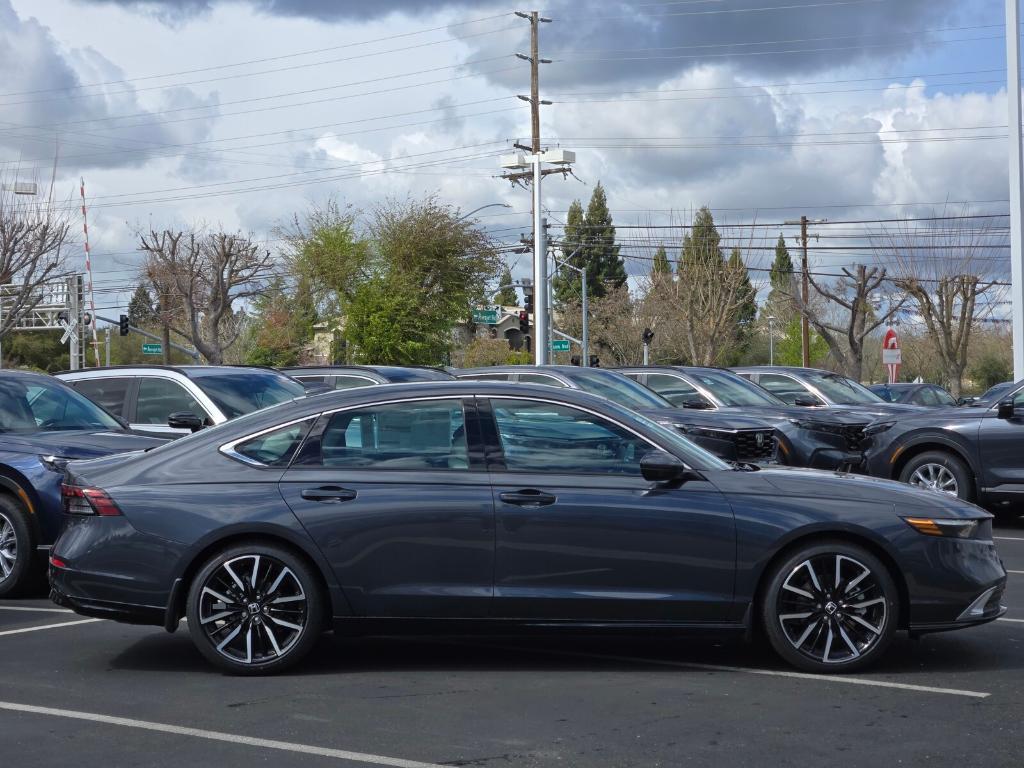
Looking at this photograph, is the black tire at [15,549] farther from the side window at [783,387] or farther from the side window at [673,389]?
the side window at [783,387]

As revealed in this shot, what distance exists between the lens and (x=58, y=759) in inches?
209

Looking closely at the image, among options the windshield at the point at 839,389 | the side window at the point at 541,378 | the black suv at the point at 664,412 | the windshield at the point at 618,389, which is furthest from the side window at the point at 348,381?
the windshield at the point at 839,389

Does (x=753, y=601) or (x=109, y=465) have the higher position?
(x=109, y=465)

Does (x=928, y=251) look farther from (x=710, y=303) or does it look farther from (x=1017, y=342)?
(x=1017, y=342)

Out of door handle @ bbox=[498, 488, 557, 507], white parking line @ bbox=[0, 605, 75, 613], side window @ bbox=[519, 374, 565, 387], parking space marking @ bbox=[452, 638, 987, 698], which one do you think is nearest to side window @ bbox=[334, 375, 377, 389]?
side window @ bbox=[519, 374, 565, 387]

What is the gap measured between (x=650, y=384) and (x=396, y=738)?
499 inches

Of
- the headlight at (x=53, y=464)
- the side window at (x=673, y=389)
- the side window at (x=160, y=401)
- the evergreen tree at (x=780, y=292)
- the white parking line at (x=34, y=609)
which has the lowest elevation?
the white parking line at (x=34, y=609)

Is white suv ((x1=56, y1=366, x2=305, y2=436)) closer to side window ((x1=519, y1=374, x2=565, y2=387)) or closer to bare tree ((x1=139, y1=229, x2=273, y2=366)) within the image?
side window ((x1=519, y1=374, x2=565, y2=387))

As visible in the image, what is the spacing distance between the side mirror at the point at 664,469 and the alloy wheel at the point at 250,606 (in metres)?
1.83

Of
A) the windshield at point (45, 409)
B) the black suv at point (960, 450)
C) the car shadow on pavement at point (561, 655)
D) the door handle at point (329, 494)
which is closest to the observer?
the door handle at point (329, 494)

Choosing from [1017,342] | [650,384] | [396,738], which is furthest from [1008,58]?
[396,738]

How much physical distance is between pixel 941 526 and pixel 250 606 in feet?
11.4

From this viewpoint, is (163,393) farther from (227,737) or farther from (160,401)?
(227,737)

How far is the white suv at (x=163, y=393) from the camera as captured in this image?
41.0ft
